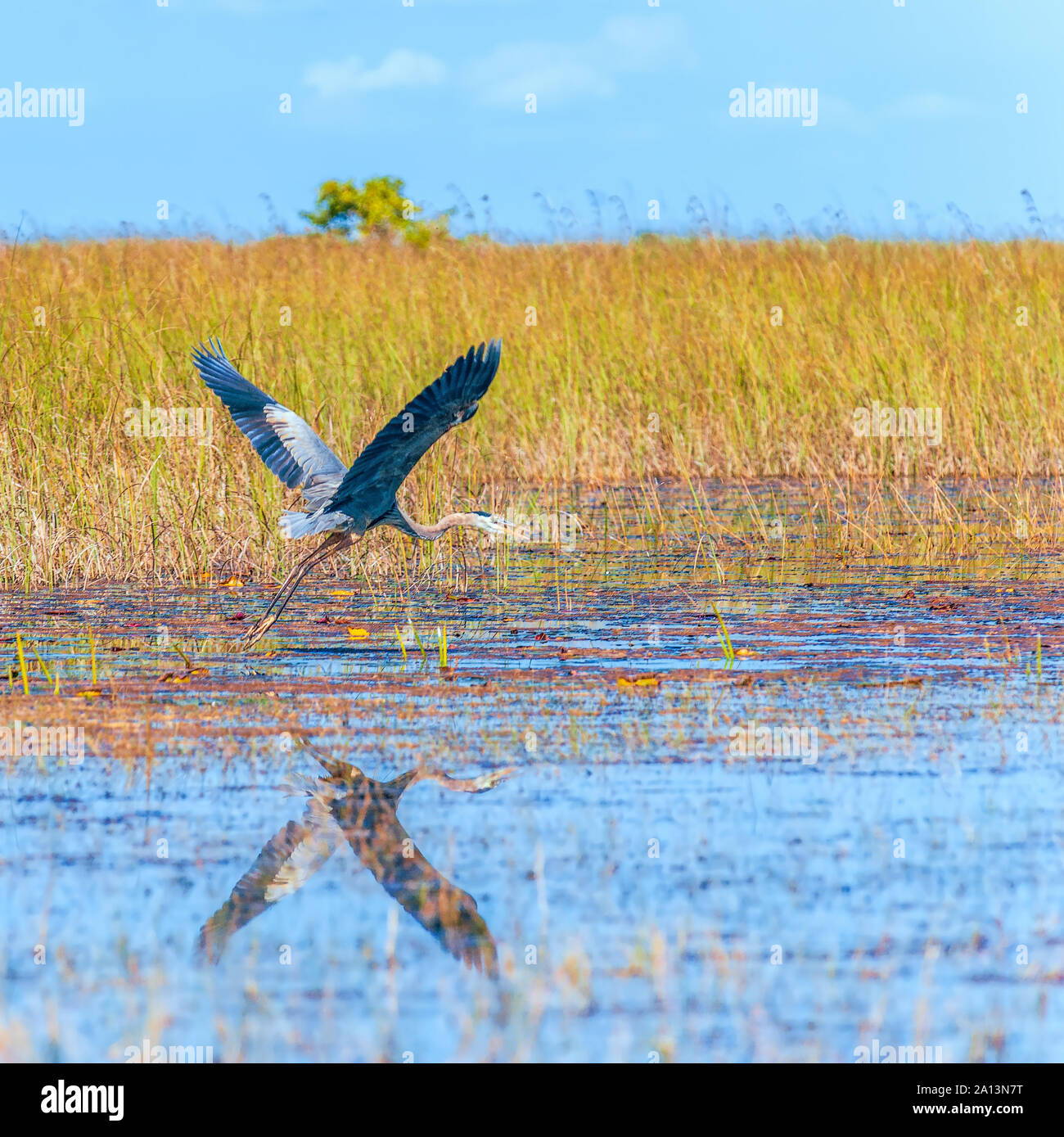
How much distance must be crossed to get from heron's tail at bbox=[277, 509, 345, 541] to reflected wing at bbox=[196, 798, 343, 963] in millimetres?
Result: 2684

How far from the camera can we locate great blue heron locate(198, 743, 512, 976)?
3.77m

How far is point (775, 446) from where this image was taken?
12625 mm

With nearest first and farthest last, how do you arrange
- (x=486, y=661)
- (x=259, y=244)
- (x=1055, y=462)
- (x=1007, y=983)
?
(x=1007, y=983), (x=486, y=661), (x=1055, y=462), (x=259, y=244)

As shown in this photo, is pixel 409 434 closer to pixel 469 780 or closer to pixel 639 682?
pixel 639 682

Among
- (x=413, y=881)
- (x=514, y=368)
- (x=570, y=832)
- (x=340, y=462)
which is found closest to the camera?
(x=413, y=881)

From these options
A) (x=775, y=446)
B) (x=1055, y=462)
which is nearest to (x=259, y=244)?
(x=775, y=446)

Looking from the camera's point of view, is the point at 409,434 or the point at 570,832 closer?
the point at 570,832

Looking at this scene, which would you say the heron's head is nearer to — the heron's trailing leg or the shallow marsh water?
the shallow marsh water

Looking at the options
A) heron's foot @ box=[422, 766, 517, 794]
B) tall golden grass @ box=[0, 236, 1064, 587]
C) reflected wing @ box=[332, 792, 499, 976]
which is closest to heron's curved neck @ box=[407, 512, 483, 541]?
tall golden grass @ box=[0, 236, 1064, 587]

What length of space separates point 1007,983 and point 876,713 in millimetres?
2135

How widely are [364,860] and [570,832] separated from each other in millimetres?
507

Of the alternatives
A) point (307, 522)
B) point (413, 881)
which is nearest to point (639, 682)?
point (307, 522)

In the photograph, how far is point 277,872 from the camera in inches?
164
